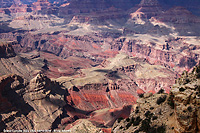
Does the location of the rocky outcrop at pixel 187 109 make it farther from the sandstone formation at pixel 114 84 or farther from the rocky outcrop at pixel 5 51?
the rocky outcrop at pixel 5 51

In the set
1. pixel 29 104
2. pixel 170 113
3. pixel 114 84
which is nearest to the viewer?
pixel 170 113

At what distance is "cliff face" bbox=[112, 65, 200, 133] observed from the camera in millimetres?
21188

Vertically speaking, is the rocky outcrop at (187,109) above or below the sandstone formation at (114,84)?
above

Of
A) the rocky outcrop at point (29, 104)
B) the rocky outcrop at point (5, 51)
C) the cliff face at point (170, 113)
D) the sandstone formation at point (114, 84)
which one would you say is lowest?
the sandstone formation at point (114, 84)

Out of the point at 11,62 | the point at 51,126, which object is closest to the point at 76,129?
the point at 51,126

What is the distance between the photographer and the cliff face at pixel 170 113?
69.5 feet

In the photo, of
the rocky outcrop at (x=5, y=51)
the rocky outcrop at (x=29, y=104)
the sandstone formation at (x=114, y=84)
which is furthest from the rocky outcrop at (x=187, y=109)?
the rocky outcrop at (x=5, y=51)

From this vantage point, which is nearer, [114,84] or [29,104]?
[29,104]

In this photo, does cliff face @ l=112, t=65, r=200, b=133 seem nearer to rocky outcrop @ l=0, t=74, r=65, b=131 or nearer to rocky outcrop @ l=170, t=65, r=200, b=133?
rocky outcrop @ l=170, t=65, r=200, b=133

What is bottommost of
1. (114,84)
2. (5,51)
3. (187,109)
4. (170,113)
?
(114,84)

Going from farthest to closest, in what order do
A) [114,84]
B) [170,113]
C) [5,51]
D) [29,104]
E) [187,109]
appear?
[5,51] < [114,84] < [29,104] < [170,113] < [187,109]

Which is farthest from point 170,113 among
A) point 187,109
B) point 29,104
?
point 29,104

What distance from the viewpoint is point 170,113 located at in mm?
27125

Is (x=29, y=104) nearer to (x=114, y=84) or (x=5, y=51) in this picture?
(x=114, y=84)
